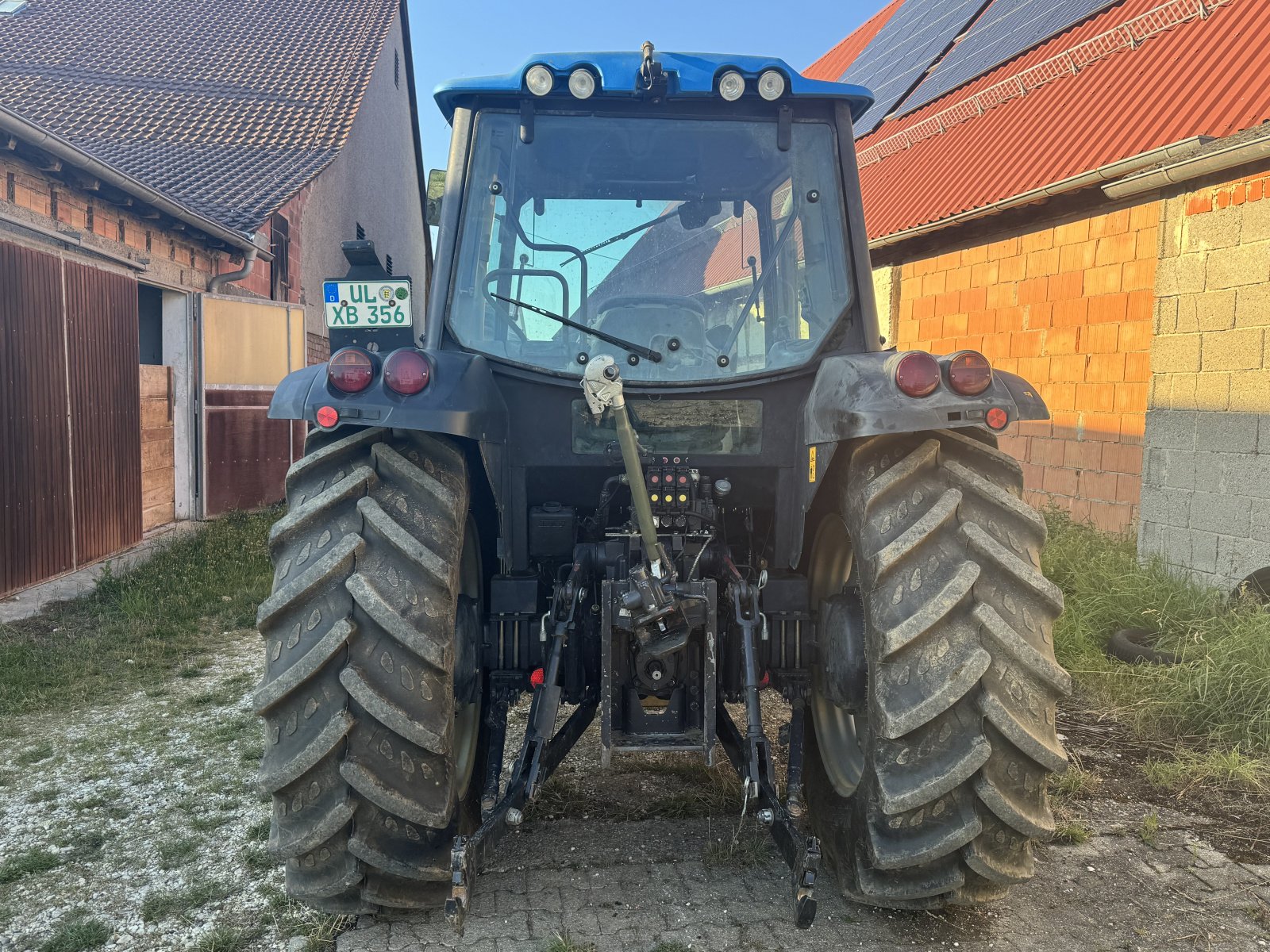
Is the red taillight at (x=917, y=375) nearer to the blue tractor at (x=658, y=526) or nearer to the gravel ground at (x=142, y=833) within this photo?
the blue tractor at (x=658, y=526)

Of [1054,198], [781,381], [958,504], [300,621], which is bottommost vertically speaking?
[300,621]

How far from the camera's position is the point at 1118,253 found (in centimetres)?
625

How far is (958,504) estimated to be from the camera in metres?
2.29

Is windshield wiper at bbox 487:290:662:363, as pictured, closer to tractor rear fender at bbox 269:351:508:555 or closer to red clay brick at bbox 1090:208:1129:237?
tractor rear fender at bbox 269:351:508:555

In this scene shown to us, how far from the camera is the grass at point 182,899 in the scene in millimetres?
2609

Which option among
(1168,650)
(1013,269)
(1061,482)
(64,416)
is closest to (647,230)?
(1168,650)

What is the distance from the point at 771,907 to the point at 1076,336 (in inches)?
212

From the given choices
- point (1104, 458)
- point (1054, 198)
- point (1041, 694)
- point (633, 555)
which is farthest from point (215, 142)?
point (1041, 694)

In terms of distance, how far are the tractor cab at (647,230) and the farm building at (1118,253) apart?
331 cm

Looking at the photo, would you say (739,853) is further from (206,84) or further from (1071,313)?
(206,84)

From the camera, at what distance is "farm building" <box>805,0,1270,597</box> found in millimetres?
5172

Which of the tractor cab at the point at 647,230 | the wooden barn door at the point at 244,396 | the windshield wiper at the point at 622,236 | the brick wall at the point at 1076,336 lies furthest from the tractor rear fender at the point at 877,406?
the wooden barn door at the point at 244,396

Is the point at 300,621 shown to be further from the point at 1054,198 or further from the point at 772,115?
the point at 1054,198

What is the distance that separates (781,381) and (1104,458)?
4436mm
